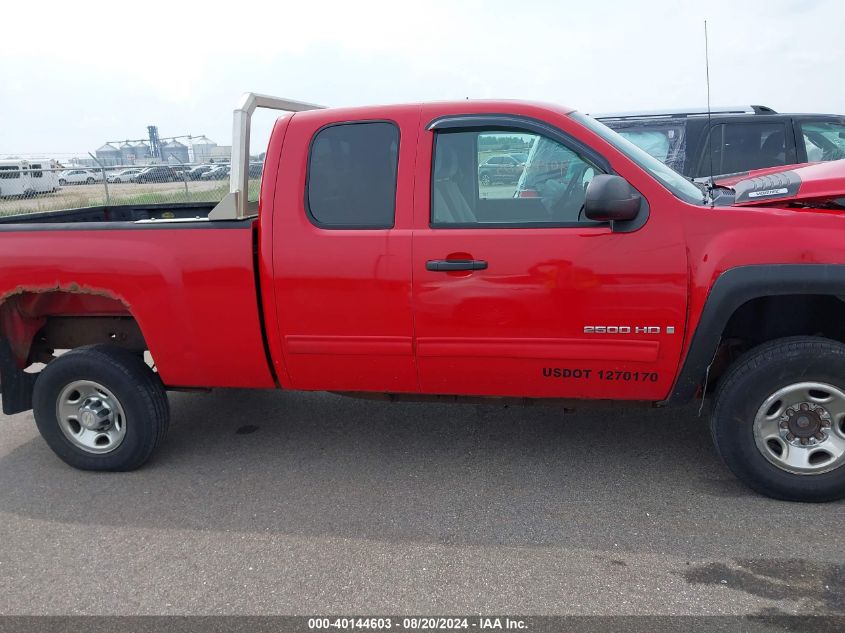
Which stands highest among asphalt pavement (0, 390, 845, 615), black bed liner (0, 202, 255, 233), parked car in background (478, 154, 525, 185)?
parked car in background (478, 154, 525, 185)

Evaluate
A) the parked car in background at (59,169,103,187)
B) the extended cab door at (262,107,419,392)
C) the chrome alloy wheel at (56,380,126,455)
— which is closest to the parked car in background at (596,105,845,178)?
the extended cab door at (262,107,419,392)

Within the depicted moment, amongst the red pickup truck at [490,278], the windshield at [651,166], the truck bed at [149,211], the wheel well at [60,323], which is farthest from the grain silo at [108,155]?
the windshield at [651,166]

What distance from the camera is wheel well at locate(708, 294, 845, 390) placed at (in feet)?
11.0

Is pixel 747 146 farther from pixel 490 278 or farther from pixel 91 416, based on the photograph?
pixel 91 416

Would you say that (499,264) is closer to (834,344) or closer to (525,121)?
(525,121)

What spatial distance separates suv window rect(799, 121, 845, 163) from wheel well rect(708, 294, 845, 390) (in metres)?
4.25

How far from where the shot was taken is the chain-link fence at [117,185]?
14109mm

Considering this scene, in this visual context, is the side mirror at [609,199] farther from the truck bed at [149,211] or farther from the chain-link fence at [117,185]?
the chain-link fence at [117,185]

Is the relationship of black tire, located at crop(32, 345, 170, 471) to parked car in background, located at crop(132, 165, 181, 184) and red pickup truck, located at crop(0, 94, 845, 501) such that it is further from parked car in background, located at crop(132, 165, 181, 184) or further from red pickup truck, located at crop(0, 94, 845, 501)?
parked car in background, located at crop(132, 165, 181, 184)

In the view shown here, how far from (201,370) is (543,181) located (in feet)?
6.91

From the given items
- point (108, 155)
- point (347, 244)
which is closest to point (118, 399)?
point (347, 244)

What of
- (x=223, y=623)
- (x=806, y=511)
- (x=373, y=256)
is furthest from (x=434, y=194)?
(x=806, y=511)

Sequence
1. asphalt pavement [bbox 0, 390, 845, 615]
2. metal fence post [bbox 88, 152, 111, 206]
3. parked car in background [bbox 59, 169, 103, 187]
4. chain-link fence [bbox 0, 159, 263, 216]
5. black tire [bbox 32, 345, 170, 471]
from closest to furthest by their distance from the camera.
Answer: asphalt pavement [bbox 0, 390, 845, 615]
black tire [bbox 32, 345, 170, 471]
metal fence post [bbox 88, 152, 111, 206]
chain-link fence [bbox 0, 159, 263, 216]
parked car in background [bbox 59, 169, 103, 187]

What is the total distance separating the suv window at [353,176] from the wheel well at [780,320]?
5.93 feet
